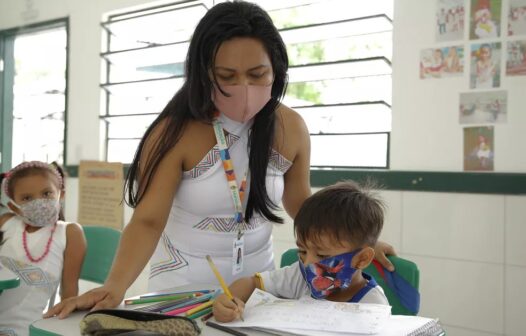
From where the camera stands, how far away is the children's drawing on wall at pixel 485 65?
235cm

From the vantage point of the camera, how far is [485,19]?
2383 millimetres

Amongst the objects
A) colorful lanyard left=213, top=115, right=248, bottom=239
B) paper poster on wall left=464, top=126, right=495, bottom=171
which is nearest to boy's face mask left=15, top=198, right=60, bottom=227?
colorful lanyard left=213, top=115, right=248, bottom=239

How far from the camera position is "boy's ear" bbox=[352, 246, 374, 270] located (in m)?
1.23

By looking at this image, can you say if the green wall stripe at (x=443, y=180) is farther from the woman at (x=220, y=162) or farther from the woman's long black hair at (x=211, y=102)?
the woman's long black hair at (x=211, y=102)

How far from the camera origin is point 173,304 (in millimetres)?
1159

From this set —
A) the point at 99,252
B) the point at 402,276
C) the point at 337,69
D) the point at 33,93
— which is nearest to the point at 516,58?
the point at 337,69

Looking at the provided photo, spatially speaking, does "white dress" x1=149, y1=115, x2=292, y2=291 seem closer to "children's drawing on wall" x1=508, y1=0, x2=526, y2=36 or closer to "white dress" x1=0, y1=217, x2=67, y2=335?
"white dress" x1=0, y1=217, x2=67, y2=335

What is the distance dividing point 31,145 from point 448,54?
11.2ft

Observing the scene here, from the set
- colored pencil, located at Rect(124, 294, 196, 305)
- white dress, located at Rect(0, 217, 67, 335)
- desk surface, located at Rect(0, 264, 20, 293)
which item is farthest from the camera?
white dress, located at Rect(0, 217, 67, 335)

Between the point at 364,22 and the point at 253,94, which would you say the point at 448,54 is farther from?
the point at 253,94

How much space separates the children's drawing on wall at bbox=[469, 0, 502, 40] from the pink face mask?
133 centimetres

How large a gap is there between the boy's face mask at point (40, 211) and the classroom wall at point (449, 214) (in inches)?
57.3

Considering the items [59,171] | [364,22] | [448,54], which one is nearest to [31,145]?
[59,171]

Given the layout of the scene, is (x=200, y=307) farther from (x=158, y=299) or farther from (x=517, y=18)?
(x=517, y=18)
